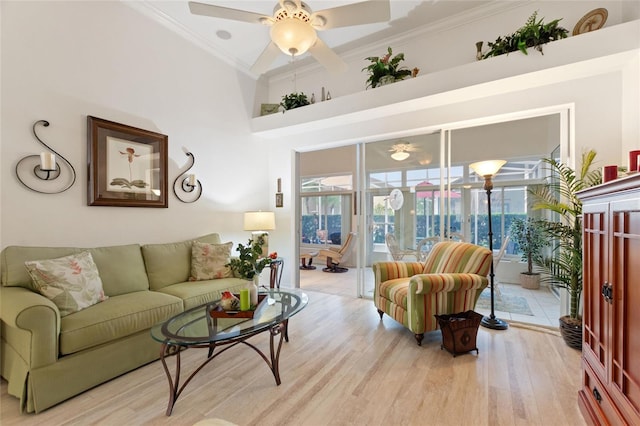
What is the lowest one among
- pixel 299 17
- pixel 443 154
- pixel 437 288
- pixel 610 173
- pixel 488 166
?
pixel 437 288

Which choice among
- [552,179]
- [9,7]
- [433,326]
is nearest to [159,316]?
[433,326]

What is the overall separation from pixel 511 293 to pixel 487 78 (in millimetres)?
2796

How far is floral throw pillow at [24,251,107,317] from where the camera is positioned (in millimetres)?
2051

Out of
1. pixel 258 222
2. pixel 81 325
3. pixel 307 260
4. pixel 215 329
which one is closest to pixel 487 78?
pixel 258 222

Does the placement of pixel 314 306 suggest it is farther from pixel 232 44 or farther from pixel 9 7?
pixel 9 7

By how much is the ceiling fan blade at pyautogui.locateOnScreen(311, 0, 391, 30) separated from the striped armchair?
2.11 meters

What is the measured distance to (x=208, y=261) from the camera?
10.7 ft

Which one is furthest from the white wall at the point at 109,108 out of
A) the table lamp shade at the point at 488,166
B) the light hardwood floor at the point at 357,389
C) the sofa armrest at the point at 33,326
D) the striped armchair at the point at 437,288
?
the table lamp shade at the point at 488,166

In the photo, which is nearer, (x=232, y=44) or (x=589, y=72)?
(x=589, y=72)

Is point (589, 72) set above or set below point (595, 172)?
above

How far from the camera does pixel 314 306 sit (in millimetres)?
3791

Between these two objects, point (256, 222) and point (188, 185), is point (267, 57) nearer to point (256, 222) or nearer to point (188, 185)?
point (188, 185)

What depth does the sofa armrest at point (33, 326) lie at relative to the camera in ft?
5.59

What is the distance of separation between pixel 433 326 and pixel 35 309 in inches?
116
